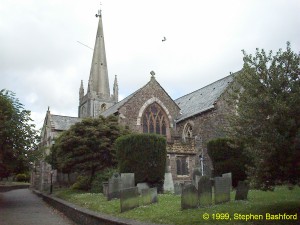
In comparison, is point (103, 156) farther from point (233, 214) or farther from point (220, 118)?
point (233, 214)

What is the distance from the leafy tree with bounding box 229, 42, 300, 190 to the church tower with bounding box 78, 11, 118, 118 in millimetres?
49885

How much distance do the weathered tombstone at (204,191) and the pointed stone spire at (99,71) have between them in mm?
50126

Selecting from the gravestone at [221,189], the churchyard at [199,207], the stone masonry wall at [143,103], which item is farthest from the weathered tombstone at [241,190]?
the stone masonry wall at [143,103]

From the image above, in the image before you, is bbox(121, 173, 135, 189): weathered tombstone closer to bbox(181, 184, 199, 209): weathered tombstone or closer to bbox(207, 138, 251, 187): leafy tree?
bbox(181, 184, 199, 209): weathered tombstone

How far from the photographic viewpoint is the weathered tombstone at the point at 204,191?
36.4ft

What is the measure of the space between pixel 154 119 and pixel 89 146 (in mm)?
11047

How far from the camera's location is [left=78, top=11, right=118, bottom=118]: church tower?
58.9 meters

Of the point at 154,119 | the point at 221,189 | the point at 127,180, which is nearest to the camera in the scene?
the point at 221,189

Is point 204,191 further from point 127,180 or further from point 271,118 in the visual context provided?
point 127,180

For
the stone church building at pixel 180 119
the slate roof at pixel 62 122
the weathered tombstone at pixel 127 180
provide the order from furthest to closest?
the slate roof at pixel 62 122 → the stone church building at pixel 180 119 → the weathered tombstone at pixel 127 180

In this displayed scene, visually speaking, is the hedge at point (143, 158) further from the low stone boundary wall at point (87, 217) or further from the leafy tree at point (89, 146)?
the low stone boundary wall at point (87, 217)

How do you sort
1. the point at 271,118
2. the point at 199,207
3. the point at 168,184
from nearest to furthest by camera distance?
the point at 271,118, the point at 199,207, the point at 168,184

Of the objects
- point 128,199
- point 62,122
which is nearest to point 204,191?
point 128,199

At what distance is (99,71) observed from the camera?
61.7 metres
